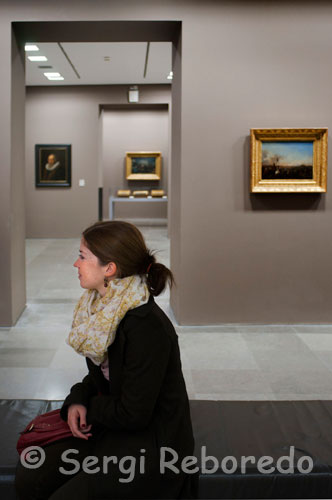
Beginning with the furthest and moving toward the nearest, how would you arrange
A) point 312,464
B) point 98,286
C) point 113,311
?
1. point 312,464
2. point 98,286
3. point 113,311

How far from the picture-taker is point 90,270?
7.43ft

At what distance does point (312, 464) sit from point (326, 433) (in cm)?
33

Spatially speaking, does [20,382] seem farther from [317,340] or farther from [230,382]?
[317,340]

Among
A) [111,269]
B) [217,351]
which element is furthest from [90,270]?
[217,351]

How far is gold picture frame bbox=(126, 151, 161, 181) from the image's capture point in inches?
738

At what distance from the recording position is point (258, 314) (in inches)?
249

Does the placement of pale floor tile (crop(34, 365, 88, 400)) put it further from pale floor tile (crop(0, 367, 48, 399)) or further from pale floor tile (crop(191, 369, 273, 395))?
pale floor tile (crop(191, 369, 273, 395))

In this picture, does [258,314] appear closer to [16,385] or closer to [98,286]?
[16,385]

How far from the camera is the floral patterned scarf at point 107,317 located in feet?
6.93

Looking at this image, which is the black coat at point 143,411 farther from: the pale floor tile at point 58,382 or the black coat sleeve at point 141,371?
the pale floor tile at point 58,382

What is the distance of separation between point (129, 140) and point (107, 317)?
692 inches

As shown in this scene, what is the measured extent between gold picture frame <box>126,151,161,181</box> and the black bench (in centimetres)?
1590

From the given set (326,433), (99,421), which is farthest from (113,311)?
(326,433)

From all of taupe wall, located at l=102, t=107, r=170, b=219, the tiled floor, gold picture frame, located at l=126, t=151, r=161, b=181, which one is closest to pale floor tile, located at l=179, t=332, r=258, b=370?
the tiled floor
